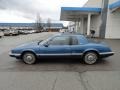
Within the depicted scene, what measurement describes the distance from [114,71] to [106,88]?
181cm

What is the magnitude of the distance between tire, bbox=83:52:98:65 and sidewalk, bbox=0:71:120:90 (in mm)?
1268

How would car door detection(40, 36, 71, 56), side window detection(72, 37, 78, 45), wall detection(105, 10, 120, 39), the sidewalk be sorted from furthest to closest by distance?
wall detection(105, 10, 120, 39) → side window detection(72, 37, 78, 45) → car door detection(40, 36, 71, 56) → the sidewalk

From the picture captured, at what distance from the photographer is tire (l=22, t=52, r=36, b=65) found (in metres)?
7.12

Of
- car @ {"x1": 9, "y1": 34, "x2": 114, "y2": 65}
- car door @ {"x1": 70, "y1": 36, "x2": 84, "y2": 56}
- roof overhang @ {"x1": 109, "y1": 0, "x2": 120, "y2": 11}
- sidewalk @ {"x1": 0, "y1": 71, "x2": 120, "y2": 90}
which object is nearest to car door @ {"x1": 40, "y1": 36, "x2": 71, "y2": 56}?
car @ {"x1": 9, "y1": 34, "x2": 114, "y2": 65}

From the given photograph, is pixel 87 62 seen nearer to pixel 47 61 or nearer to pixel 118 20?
pixel 47 61

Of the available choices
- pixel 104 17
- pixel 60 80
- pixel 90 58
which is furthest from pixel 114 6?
pixel 60 80

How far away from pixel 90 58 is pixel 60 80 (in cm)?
254

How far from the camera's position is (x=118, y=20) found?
21828 mm

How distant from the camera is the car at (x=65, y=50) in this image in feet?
22.9

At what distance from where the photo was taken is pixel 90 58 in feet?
22.9

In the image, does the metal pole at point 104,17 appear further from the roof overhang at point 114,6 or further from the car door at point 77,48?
the car door at point 77,48

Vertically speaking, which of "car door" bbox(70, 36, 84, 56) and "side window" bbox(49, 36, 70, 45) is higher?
"side window" bbox(49, 36, 70, 45)

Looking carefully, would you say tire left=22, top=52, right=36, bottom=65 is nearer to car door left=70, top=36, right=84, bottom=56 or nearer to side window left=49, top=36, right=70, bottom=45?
side window left=49, top=36, right=70, bottom=45

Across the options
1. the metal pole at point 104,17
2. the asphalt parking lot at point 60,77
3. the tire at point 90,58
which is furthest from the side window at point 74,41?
the metal pole at point 104,17
